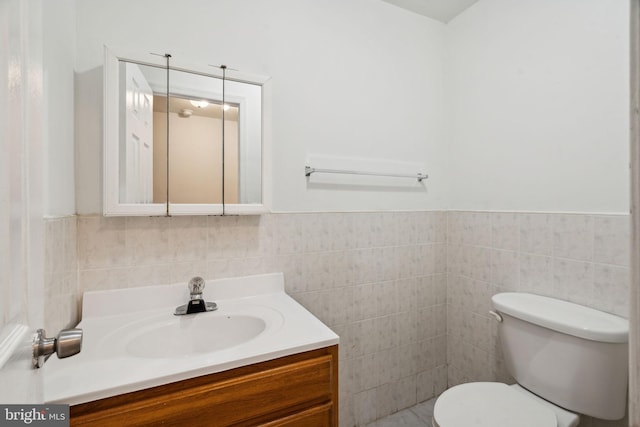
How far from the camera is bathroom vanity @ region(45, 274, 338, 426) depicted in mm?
743

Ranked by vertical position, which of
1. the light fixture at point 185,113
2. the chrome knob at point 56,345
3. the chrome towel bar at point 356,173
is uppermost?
the light fixture at point 185,113

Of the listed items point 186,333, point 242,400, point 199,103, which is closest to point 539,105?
point 199,103

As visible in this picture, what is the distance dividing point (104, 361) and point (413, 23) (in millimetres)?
2093

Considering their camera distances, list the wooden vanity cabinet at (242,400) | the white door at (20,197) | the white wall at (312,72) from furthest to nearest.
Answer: the white wall at (312,72)
the wooden vanity cabinet at (242,400)
the white door at (20,197)

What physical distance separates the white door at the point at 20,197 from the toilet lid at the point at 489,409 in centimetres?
117

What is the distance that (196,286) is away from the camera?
119 cm

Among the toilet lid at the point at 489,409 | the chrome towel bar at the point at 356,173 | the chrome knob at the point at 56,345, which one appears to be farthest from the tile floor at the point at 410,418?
the chrome knob at the point at 56,345

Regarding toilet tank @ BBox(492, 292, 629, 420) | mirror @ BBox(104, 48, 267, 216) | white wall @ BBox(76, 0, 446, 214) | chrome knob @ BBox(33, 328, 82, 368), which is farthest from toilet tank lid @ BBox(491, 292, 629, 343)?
chrome knob @ BBox(33, 328, 82, 368)

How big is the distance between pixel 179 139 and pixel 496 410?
1563 mm

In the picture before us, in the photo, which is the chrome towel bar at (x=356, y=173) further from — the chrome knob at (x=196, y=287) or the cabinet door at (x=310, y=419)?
the cabinet door at (x=310, y=419)

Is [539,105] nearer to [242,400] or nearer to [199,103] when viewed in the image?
[199,103]

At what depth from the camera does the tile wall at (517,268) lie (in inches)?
46.6

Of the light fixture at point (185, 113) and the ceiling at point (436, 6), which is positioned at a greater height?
the ceiling at point (436, 6)

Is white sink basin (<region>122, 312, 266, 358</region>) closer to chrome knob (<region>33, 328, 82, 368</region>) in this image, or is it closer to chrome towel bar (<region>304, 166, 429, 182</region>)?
chrome knob (<region>33, 328, 82, 368</region>)
